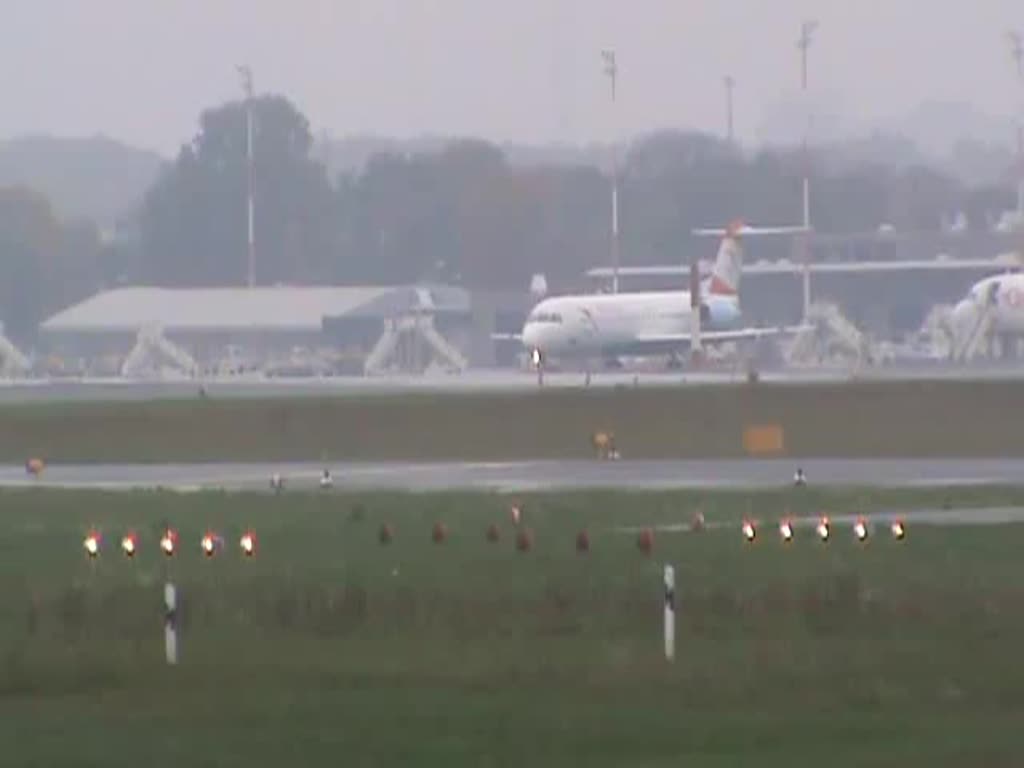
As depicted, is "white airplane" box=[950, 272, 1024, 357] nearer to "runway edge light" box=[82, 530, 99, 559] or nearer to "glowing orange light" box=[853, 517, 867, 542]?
"glowing orange light" box=[853, 517, 867, 542]

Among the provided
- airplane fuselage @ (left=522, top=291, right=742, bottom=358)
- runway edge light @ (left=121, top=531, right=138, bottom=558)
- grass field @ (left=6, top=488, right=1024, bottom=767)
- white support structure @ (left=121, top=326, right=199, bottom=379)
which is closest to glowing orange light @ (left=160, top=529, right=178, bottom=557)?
grass field @ (left=6, top=488, right=1024, bottom=767)

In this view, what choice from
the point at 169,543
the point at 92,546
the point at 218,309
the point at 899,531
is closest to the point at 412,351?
the point at 218,309

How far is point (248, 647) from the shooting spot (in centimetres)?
2881

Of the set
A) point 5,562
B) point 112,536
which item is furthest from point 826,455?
point 5,562

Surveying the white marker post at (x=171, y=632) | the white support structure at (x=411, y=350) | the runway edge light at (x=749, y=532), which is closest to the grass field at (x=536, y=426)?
the runway edge light at (x=749, y=532)

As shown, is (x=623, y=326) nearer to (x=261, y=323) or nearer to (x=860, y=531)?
(x=261, y=323)

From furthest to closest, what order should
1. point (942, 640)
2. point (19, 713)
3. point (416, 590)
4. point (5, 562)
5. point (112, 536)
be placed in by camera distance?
point (112, 536) < point (5, 562) < point (416, 590) < point (942, 640) < point (19, 713)

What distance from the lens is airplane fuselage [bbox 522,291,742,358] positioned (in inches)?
5394

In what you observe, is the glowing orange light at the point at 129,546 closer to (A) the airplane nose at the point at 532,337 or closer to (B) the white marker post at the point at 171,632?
(B) the white marker post at the point at 171,632

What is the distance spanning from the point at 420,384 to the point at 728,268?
46.8 m

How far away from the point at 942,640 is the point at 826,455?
3874cm

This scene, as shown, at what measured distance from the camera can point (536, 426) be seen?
74688 millimetres

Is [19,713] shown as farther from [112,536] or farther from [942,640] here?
[112,536]

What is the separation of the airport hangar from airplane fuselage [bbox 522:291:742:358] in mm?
20265
